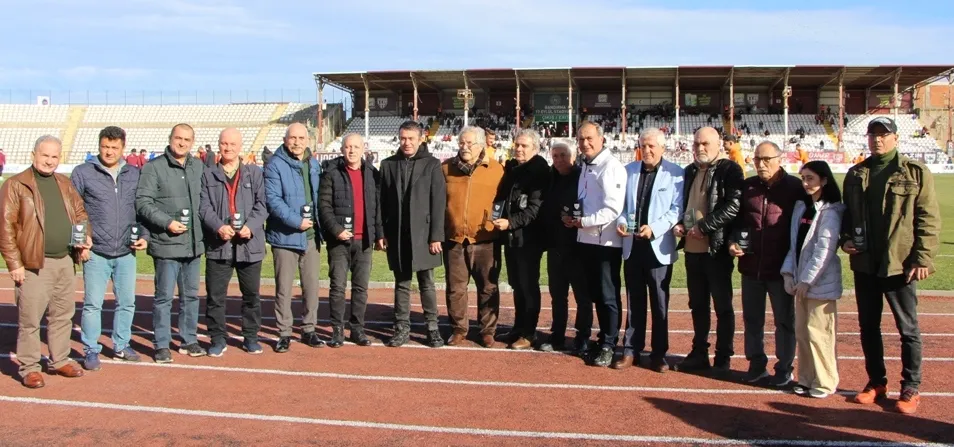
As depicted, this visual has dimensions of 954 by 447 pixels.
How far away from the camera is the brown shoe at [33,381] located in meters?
5.76

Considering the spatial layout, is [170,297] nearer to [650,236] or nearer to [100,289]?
[100,289]

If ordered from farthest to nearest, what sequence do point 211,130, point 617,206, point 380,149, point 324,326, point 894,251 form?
point 211,130 < point 380,149 < point 324,326 < point 617,206 < point 894,251

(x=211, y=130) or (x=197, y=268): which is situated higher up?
(x=211, y=130)

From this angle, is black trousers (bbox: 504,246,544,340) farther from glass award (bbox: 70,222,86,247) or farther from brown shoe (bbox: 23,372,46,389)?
brown shoe (bbox: 23,372,46,389)

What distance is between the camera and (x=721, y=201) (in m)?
6.03

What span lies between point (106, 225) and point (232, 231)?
0.99 meters

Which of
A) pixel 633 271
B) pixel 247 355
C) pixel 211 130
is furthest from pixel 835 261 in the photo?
pixel 211 130

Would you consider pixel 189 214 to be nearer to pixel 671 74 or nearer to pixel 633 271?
pixel 633 271

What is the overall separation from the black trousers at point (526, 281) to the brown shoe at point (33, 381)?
158 inches

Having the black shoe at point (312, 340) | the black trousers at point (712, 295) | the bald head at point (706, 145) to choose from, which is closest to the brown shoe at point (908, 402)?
the black trousers at point (712, 295)

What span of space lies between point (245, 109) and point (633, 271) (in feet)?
185

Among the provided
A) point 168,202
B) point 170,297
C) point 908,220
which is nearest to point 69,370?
point 170,297

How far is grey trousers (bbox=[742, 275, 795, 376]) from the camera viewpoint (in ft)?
19.3

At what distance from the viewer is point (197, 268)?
271 inches
